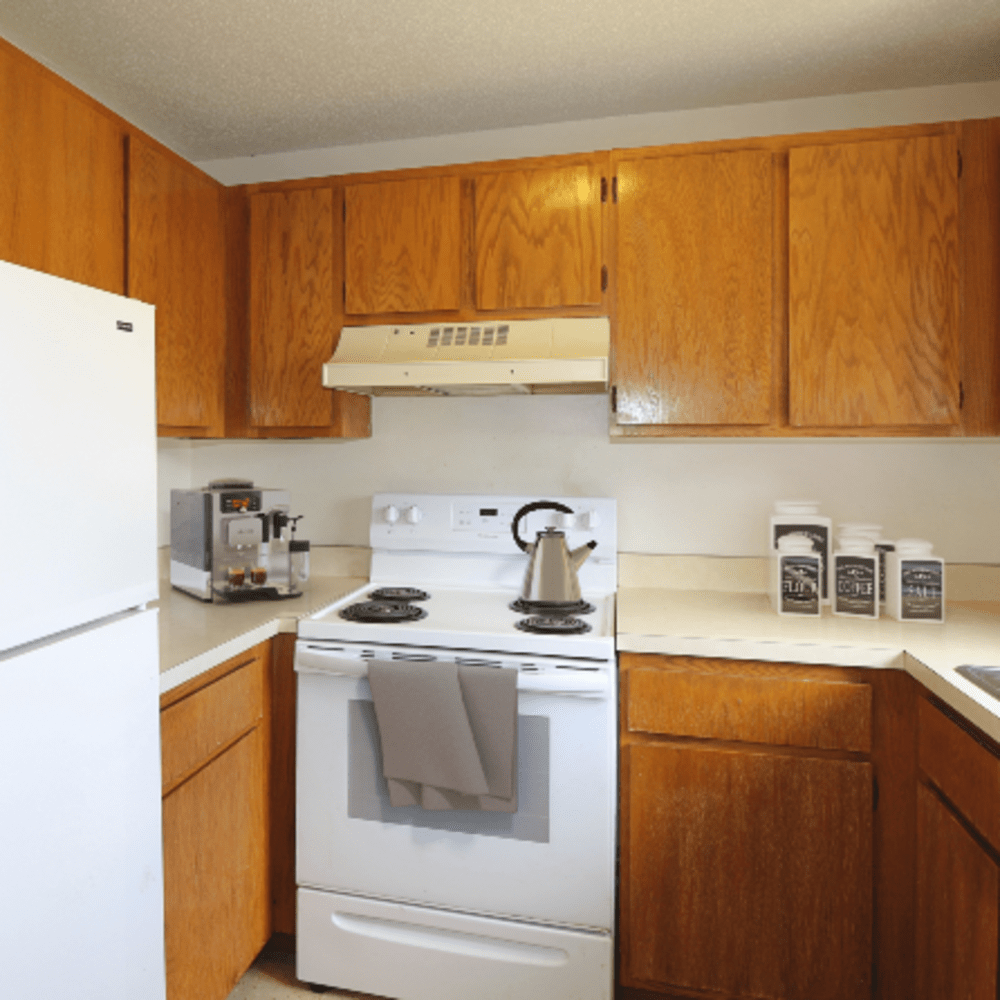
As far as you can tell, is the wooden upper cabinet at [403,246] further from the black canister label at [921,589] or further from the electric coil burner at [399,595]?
the black canister label at [921,589]

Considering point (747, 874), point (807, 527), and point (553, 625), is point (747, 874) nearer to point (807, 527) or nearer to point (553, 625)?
point (553, 625)

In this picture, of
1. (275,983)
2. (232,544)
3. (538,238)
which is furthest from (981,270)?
(275,983)

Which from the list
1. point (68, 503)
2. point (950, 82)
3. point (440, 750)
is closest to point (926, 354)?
point (950, 82)

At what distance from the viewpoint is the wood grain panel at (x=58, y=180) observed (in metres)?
1.40

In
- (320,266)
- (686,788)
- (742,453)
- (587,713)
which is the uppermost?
(320,266)

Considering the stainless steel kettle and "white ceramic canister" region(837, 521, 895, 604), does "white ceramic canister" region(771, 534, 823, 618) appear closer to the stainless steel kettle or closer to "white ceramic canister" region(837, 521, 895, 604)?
"white ceramic canister" region(837, 521, 895, 604)

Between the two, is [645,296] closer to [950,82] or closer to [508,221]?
[508,221]

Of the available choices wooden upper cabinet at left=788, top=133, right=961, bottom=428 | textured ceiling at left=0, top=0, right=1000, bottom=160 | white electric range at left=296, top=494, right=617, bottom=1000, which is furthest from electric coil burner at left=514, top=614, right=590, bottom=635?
textured ceiling at left=0, top=0, right=1000, bottom=160

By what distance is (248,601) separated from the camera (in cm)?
202

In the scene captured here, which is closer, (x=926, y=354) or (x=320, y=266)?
(x=926, y=354)

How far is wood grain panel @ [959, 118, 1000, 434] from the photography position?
1736 millimetres

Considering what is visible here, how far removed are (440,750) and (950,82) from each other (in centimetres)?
229

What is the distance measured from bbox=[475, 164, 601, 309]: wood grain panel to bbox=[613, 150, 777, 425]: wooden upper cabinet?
0.08 meters

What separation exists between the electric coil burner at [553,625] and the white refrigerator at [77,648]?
0.86m
